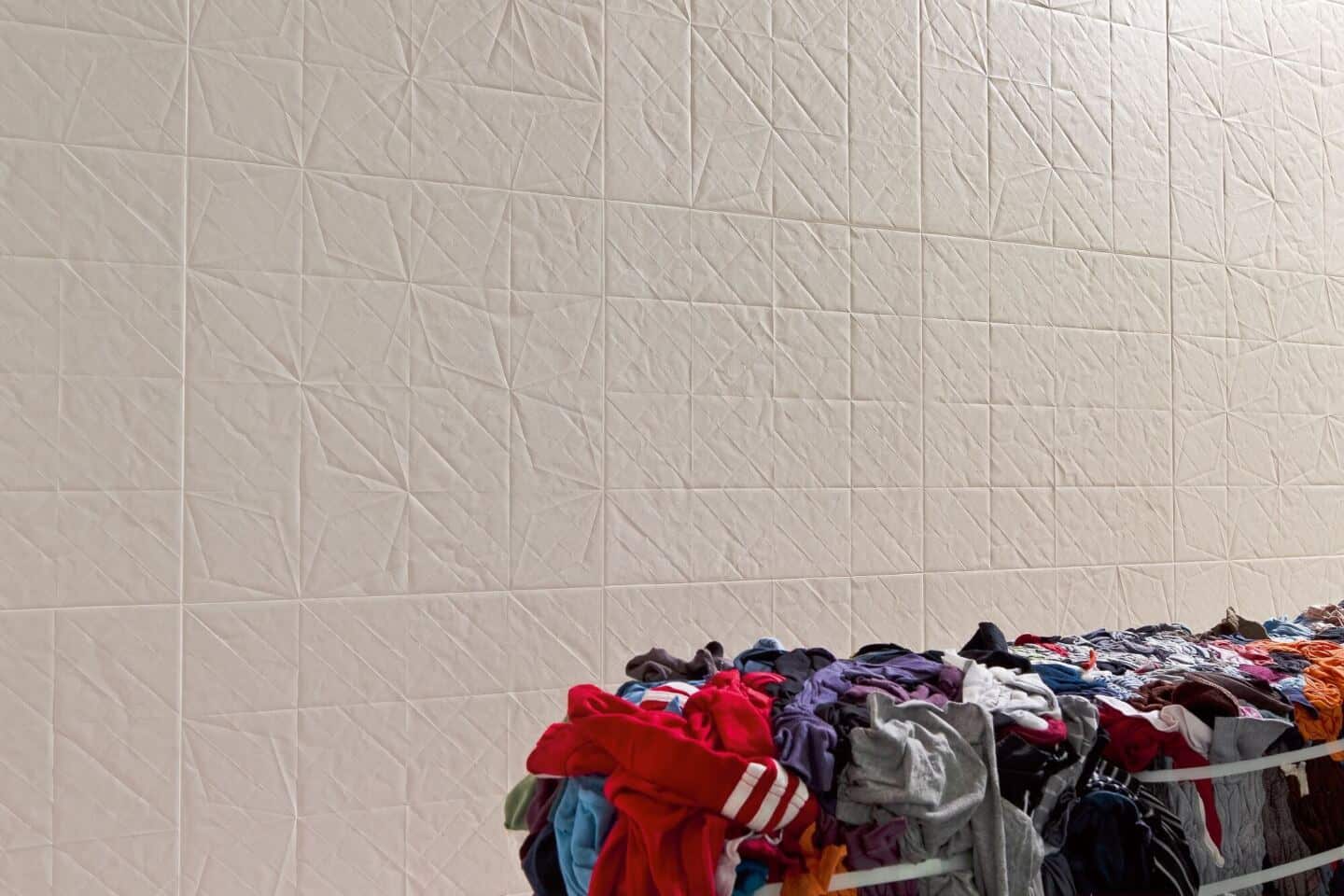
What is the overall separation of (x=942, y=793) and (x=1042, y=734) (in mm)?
177

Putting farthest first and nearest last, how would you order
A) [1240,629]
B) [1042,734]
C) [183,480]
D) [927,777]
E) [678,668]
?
[183,480] → [1240,629] → [678,668] → [1042,734] → [927,777]

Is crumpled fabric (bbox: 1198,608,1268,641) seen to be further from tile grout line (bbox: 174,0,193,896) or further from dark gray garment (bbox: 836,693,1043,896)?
tile grout line (bbox: 174,0,193,896)

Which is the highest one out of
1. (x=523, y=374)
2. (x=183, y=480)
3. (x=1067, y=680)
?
(x=523, y=374)

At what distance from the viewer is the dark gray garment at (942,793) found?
1280mm

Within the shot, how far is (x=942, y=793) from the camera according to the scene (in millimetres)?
1308

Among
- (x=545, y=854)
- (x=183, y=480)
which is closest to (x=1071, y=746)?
(x=545, y=854)

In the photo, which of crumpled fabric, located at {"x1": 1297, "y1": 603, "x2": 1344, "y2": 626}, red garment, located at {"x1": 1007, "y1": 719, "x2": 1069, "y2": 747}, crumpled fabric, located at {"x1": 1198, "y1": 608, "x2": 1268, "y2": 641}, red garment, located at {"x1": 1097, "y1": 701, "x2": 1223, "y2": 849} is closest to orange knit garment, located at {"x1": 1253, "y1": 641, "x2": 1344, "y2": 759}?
red garment, located at {"x1": 1097, "y1": 701, "x2": 1223, "y2": 849}

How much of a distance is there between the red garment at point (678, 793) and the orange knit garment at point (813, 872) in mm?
19

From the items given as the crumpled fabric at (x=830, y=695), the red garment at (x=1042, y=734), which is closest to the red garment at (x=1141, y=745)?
the red garment at (x=1042, y=734)

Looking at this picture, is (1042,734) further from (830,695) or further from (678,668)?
(678,668)

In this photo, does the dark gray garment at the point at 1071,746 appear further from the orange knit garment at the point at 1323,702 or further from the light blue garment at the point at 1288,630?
the light blue garment at the point at 1288,630

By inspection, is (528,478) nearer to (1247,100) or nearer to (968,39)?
(968,39)

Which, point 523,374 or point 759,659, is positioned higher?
point 523,374

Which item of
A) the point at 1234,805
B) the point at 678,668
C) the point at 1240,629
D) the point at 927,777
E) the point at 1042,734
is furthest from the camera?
the point at 1240,629
